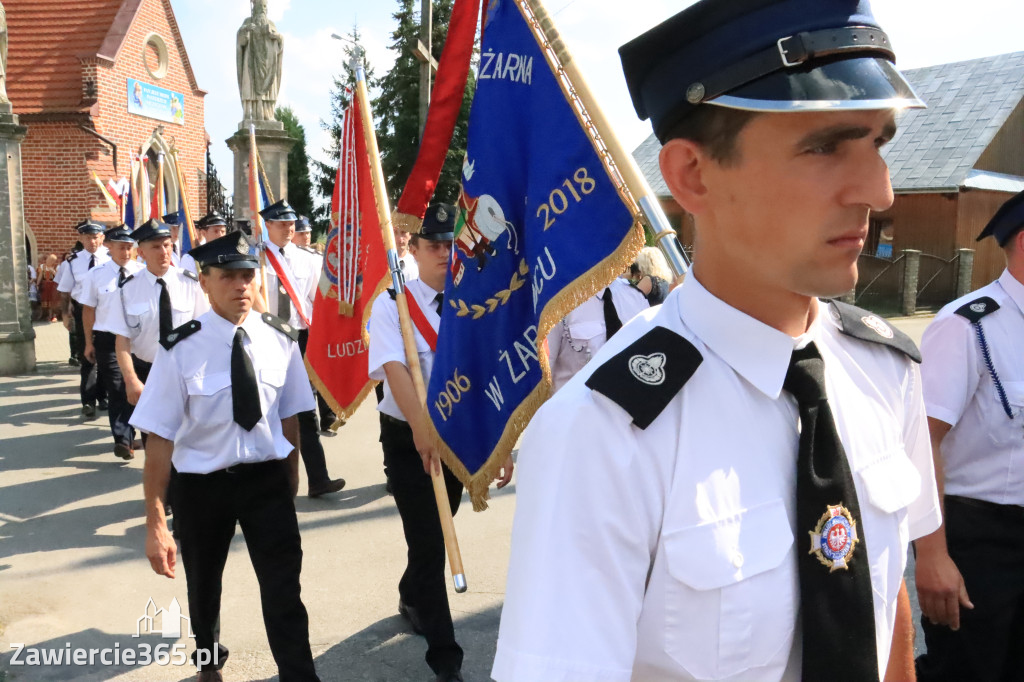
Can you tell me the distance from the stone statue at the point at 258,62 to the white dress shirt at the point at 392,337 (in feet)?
29.7

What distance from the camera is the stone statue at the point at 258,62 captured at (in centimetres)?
1236

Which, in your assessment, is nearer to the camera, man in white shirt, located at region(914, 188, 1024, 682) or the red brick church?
man in white shirt, located at region(914, 188, 1024, 682)

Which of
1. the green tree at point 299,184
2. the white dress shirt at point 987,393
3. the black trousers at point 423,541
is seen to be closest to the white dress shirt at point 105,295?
the black trousers at point 423,541

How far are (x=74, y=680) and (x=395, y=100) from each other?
101 ft

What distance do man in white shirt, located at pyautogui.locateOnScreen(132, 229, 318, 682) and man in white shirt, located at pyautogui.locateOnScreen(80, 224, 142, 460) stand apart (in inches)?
156

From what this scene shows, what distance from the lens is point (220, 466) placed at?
3.87m

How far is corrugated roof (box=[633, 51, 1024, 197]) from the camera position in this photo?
25141 mm

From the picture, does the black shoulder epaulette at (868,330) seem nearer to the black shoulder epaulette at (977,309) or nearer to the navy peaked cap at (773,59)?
the navy peaked cap at (773,59)

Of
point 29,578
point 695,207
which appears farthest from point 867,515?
point 29,578

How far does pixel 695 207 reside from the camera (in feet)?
4.67

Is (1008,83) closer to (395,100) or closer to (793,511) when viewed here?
(395,100)

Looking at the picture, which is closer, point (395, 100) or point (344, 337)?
point (344, 337)

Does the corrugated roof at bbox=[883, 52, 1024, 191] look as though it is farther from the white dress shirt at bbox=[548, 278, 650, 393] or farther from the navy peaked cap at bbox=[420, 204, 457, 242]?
the navy peaked cap at bbox=[420, 204, 457, 242]

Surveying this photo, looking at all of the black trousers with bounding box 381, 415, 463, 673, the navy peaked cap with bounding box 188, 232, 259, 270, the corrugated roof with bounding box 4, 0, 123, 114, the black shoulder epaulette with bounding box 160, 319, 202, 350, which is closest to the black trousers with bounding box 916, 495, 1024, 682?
the black trousers with bounding box 381, 415, 463, 673
